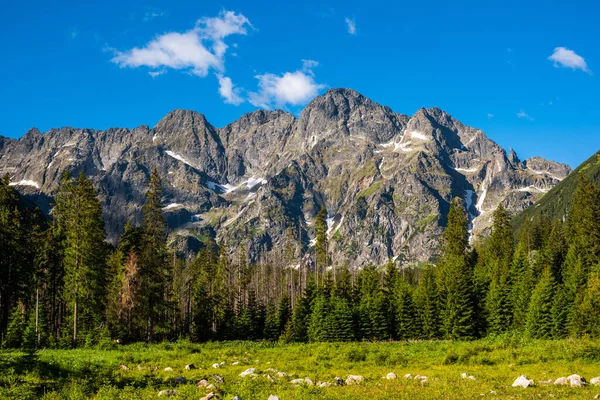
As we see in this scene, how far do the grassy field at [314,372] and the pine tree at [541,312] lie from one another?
2243cm

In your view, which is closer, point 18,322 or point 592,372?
point 592,372

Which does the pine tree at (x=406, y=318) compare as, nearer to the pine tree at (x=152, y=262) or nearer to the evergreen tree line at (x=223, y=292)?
the evergreen tree line at (x=223, y=292)

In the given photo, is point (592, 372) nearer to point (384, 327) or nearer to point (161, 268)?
point (161, 268)

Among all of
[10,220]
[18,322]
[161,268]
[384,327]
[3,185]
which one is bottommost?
[384,327]

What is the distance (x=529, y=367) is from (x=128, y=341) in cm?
4214

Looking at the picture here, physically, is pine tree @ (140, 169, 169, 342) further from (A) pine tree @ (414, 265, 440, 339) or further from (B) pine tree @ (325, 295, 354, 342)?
(A) pine tree @ (414, 265, 440, 339)

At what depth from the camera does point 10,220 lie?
4975cm

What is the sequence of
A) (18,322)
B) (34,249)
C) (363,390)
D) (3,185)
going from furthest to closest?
(34,249)
(18,322)
(3,185)
(363,390)

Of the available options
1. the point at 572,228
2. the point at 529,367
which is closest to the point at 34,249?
the point at 529,367

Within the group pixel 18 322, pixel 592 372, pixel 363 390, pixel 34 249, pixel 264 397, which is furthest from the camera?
pixel 34 249

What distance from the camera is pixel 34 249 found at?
56.8 m

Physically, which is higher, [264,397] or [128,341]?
[264,397]

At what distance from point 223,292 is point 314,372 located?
63651 mm

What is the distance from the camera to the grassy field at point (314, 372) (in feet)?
50.8
